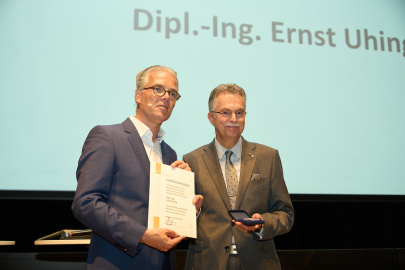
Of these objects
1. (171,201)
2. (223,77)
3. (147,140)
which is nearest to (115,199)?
(171,201)

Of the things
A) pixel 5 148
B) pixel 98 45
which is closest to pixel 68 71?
pixel 98 45

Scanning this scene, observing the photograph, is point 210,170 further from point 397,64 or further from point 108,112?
point 397,64

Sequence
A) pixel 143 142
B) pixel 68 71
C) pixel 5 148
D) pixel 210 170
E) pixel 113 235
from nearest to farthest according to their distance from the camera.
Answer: pixel 113 235, pixel 143 142, pixel 210 170, pixel 5 148, pixel 68 71

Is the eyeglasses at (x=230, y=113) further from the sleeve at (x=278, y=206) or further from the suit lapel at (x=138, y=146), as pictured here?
the suit lapel at (x=138, y=146)

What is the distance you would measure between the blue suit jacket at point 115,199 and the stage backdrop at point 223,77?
1.37 meters

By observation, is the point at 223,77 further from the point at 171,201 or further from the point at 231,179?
the point at 171,201

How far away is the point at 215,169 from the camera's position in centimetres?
217

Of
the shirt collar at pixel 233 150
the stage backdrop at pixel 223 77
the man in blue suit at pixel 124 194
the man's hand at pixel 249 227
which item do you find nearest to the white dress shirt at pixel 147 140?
the man in blue suit at pixel 124 194

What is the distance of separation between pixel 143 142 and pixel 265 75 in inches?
73.3

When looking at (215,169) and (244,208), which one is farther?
(215,169)

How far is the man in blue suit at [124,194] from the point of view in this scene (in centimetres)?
159

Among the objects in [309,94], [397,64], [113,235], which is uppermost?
[397,64]

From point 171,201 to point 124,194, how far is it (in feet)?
0.75

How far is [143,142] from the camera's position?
2002 millimetres
